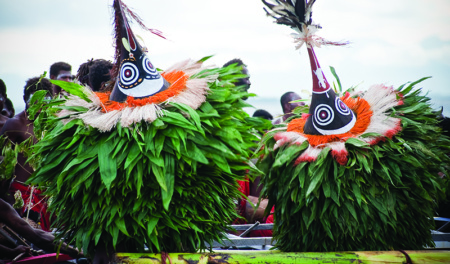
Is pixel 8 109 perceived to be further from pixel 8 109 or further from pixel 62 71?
pixel 62 71

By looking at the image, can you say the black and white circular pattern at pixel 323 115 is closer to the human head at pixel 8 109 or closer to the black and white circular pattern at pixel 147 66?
the black and white circular pattern at pixel 147 66

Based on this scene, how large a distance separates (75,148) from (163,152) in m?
0.45

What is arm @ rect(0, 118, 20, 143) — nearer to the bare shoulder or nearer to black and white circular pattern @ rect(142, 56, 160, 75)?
the bare shoulder

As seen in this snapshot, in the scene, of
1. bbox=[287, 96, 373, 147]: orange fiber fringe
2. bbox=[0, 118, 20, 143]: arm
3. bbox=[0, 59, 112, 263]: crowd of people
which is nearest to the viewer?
bbox=[287, 96, 373, 147]: orange fiber fringe

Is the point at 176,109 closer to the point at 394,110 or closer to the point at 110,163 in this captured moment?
the point at 110,163

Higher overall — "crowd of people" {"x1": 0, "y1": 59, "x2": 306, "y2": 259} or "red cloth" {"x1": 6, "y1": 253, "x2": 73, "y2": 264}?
"crowd of people" {"x1": 0, "y1": 59, "x2": 306, "y2": 259}

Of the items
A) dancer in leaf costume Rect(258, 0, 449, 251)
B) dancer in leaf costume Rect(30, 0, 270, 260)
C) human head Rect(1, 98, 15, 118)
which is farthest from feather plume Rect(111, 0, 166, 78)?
human head Rect(1, 98, 15, 118)

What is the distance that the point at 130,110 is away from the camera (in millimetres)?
2322

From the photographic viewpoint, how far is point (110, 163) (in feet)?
6.95

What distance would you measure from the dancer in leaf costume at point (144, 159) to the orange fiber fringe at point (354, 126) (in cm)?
40

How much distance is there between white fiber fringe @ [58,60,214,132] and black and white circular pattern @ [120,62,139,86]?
0.17 meters

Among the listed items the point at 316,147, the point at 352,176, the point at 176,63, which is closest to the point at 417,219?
the point at 352,176

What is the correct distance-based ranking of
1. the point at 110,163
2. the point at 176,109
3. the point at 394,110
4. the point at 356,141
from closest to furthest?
the point at 110,163 → the point at 176,109 → the point at 356,141 → the point at 394,110

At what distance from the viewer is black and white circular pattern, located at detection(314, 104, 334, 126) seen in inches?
103
